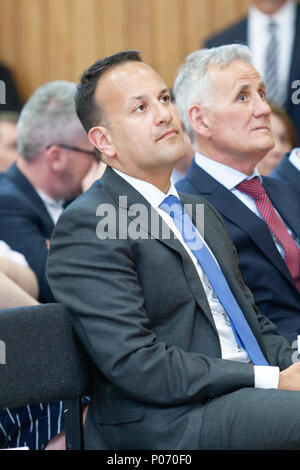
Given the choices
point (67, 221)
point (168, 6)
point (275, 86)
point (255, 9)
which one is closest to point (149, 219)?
point (67, 221)

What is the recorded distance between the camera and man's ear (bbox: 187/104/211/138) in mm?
2590

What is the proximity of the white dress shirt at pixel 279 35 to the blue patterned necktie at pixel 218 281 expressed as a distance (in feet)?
8.48

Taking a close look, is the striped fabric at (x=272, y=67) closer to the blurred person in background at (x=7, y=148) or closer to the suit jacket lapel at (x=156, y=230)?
the blurred person in background at (x=7, y=148)

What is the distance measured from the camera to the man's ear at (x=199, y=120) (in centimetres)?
259

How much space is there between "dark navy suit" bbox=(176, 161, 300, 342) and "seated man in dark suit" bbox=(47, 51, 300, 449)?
173mm

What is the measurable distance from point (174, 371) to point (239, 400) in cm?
16

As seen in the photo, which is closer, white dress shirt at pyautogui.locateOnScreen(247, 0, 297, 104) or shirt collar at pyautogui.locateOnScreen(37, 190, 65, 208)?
shirt collar at pyautogui.locateOnScreen(37, 190, 65, 208)

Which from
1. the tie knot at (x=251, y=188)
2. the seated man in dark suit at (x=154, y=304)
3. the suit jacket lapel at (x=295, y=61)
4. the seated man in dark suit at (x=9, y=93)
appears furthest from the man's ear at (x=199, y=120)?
the seated man in dark suit at (x=9, y=93)

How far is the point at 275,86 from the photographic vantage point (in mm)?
4406

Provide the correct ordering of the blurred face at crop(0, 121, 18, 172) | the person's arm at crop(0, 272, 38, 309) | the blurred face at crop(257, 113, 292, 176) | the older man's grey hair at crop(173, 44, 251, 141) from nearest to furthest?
the person's arm at crop(0, 272, 38, 309)
the older man's grey hair at crop(173, 44, 251, 141)
the blurred face at crop(257, 113, 292, 176)
the blurred face at crop(0, 121, 18, 172)

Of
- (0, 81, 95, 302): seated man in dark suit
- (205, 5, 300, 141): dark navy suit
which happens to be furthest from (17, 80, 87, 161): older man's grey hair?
(205, 5, 300, 141): dark navy suit

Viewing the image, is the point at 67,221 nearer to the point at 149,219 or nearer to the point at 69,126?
the point at 149,219

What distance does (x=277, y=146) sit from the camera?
3.49 meters

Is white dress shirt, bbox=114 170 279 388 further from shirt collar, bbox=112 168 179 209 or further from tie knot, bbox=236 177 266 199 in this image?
tie knot, bbox=236 177 266 199
